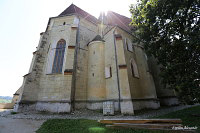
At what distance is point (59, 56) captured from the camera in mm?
11875

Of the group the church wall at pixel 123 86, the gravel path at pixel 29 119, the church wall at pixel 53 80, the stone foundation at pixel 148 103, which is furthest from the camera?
the stone foundation at pixel 148 103

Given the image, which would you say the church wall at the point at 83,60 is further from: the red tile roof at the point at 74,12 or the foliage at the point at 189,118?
the foliage at the point at 189,118

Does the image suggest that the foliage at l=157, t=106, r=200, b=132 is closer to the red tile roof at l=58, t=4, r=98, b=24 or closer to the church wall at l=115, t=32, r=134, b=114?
the church wall at l=115, t=32, r=134, b=114

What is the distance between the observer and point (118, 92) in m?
9.38

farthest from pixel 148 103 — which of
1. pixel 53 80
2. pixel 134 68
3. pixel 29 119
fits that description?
pixel 29 119

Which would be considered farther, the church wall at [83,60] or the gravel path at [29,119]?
the church wall at [83,60]

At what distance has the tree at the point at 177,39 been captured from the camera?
5.64 m

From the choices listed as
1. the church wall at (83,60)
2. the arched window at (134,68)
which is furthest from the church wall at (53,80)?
the arched window at (134,68)

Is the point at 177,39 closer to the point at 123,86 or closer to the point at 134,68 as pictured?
the point at 123,86

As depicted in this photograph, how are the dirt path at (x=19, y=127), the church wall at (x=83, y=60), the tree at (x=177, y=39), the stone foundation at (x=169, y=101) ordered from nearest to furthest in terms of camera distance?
the dirt path at (x=19, y=127) < the tree at (x=177, y=39) < the church wall at (x=83, y=60) < the stone foundation at (x=169, y=101)

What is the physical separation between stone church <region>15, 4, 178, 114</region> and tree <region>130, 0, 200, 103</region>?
2.90 m

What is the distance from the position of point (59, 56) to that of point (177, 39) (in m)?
11.7

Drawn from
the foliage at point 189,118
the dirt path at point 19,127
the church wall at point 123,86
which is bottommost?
the dirt path at point 19,127

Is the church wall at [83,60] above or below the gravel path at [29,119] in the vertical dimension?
above
